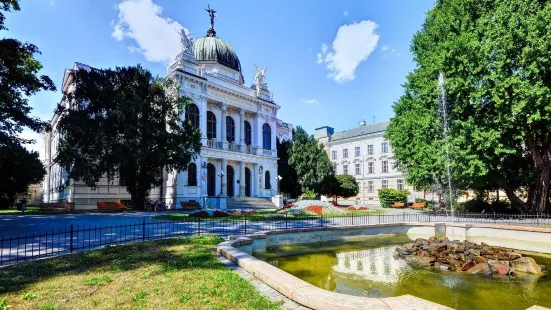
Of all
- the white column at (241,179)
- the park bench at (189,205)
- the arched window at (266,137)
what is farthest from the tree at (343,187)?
the park bench at (189,205)

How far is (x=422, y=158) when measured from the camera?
21328mm

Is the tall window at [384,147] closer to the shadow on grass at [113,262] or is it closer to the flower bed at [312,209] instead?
the flower bed at [312,209]

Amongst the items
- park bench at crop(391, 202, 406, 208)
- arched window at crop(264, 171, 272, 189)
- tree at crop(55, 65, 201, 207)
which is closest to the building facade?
park bench at crop(391, 202, 406, 208)

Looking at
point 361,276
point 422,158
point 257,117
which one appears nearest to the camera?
point 361,276

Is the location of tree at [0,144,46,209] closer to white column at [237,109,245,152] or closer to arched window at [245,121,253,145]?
white column at [237,109,245,152]

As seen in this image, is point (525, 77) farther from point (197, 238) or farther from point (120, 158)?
point (120, 158)

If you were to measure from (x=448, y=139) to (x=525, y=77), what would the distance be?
502 cm

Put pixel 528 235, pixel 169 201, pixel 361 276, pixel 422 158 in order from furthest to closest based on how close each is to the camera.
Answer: pixel 169 201 < pixel 422 158 < pixel 528 235 < pixel 361 276

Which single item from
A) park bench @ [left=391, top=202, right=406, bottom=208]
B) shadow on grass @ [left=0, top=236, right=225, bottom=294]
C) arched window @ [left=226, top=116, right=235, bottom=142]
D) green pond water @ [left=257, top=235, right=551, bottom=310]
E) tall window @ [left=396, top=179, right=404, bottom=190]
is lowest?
park bench @ [left=391, top=202, right=406, bottom=208]

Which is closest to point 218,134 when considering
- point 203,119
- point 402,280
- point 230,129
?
point 230,129

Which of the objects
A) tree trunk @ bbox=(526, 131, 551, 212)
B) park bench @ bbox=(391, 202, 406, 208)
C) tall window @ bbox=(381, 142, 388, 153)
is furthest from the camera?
tall window @ bbox=(381, 142, 388, 153)

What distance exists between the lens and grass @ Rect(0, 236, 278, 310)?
16.1ft

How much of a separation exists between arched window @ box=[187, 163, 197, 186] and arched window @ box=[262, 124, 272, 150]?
12133 millimetres

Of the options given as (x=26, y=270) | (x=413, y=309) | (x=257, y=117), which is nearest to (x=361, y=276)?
(x=413, y=309)
